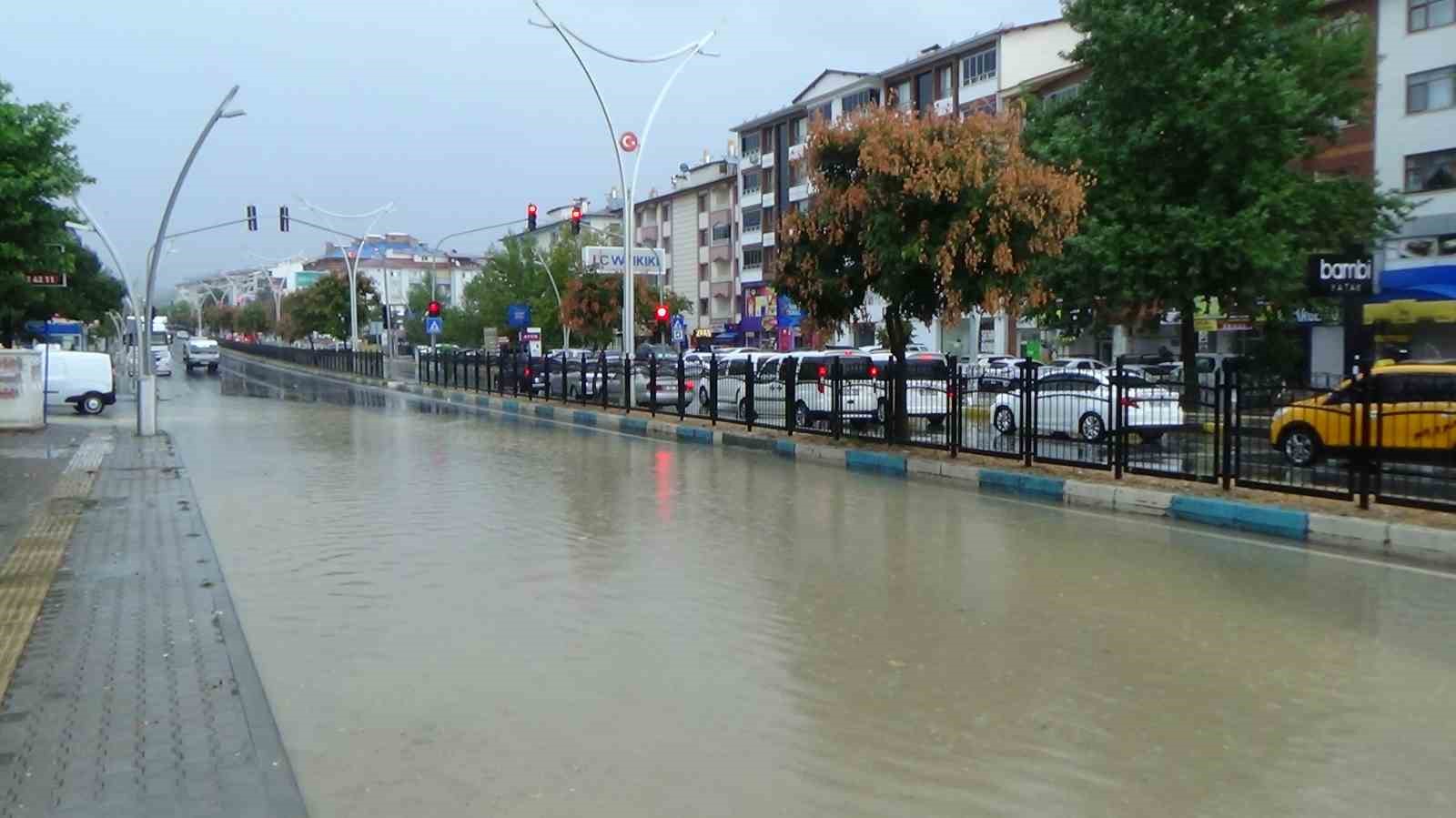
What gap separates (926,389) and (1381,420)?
25.1 ft

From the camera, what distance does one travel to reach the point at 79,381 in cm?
3291

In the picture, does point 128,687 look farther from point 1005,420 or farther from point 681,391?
point 681,391

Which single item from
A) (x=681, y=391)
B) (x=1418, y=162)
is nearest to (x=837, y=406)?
(x=681, y=391)

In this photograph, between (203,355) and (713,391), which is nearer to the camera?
(713,391)

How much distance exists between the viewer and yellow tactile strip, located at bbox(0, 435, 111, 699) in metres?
7.37

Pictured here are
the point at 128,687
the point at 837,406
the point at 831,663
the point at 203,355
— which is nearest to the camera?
the point at 128,687

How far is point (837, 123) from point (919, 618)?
1267cm

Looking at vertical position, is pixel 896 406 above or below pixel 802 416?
above

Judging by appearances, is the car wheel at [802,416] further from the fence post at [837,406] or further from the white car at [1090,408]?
the white car at [1090,408]

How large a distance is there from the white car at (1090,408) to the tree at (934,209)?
81.2 inches

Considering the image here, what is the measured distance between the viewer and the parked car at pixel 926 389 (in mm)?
18547

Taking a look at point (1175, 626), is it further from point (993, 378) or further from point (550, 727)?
point (993, 378)

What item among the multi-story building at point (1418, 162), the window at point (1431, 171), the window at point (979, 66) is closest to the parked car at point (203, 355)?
the window at point (979, 66)

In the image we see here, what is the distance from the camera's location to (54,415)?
31.5 m
